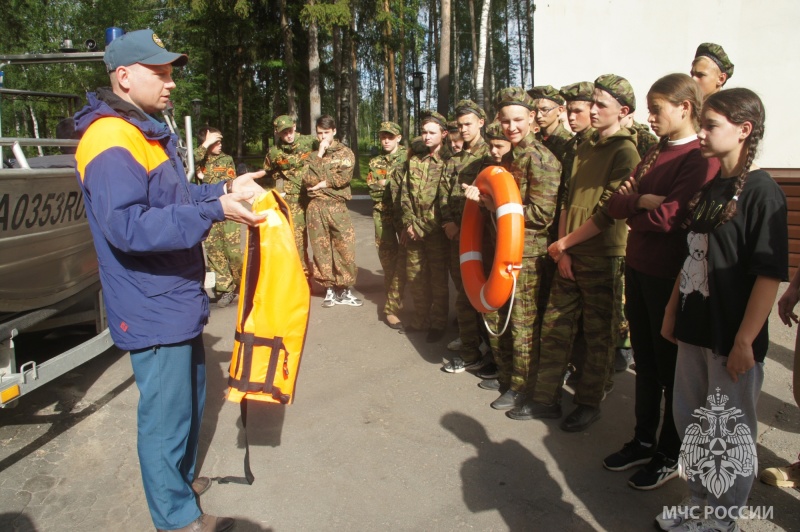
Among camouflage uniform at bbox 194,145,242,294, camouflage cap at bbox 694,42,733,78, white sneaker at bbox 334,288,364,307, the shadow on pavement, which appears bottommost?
white sneaker at bbox 334,288,364,307

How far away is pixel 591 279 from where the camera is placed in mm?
3664

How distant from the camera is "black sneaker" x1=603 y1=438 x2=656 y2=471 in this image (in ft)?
11.0

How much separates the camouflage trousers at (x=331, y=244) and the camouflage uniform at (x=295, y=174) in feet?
1.28

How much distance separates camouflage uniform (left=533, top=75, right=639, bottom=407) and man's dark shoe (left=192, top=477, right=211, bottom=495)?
2.13 meters

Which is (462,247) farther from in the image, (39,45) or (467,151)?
(39,45)

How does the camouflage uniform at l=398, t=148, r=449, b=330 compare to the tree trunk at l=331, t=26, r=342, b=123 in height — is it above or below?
below

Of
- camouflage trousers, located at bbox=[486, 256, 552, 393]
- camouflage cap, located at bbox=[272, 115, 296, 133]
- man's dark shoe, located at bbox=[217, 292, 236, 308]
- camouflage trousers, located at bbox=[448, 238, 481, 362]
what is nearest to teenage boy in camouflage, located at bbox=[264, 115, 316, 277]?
camouflage cap, located at bbox=[272, 115, 296, 133]

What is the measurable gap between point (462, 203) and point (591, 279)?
1.72 metres

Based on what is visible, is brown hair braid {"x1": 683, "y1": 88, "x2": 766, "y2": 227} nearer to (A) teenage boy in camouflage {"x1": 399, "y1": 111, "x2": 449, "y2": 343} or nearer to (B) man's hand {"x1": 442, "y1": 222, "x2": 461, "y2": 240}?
(B) man's hand {"x1": 442, "y1": 222, "x2": 461, "y2": 240}

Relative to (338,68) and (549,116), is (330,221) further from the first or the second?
(338,68)

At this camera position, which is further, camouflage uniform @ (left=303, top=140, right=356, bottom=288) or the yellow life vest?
camouflage uniform @ (left=303, top=140, right=356, bottom=288)

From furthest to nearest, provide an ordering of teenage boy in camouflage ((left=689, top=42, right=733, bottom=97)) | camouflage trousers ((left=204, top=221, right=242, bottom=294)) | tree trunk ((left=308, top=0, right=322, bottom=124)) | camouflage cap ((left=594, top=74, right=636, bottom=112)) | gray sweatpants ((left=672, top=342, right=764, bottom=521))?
tree trunk ((left=308, top=0, right=322, bottom=124)) < camouflage trousers ((left=204, top=221, right=242, bottom=294)) < teenage boy in camouflage ((left=689, top=42, right=733, bottom=97)) < camouflage cap ((left=594, top=74, right=636, bottom=112)) < gray sweatpants ((left=672, top=342, right=764, bottom=521))

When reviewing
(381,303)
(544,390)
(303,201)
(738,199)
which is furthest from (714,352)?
(303,201)

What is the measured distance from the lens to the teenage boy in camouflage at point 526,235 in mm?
3936
